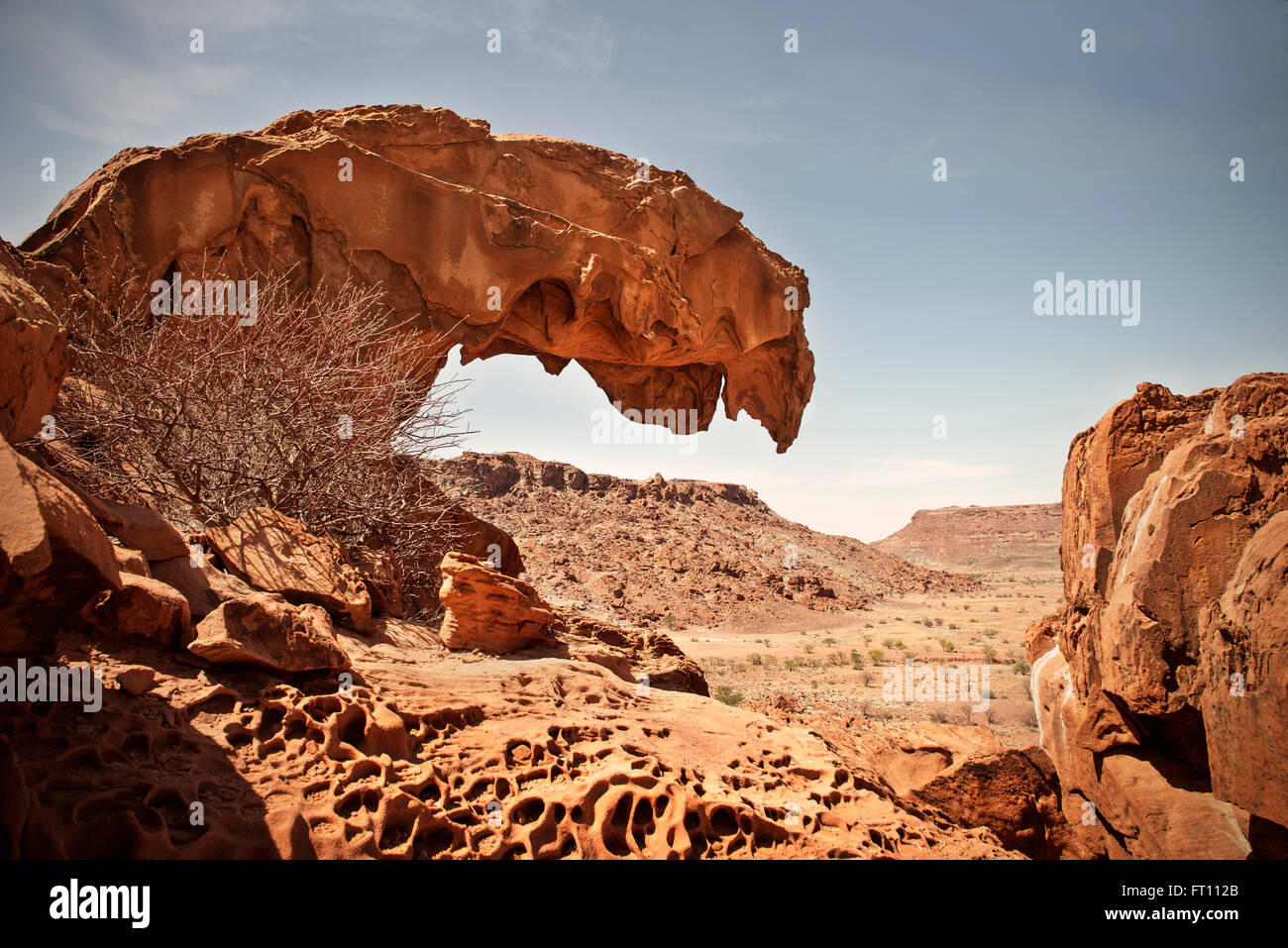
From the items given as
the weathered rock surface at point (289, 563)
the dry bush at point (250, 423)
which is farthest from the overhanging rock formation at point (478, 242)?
the weathered rock surface at point (289, 563)

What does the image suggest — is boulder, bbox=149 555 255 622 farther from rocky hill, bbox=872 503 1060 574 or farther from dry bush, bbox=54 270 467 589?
rocky hill, bbox=872 503 1060 574

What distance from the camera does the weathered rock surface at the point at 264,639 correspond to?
3078mm

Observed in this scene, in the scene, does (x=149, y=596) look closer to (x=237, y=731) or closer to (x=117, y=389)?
(x=237, y=731)

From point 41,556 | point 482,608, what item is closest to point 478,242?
point 482,608

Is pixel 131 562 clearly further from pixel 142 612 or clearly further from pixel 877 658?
pixel 877 658

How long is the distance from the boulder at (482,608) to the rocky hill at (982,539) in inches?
1964

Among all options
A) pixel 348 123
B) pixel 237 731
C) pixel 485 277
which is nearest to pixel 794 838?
pixel 237 731

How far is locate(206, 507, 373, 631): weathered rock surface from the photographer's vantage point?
426 cm

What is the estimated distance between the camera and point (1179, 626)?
3.34 meters

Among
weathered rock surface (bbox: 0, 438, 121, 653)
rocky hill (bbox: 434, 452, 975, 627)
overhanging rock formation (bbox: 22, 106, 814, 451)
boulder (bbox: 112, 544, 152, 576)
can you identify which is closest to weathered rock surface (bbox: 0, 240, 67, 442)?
weathered rock surface (bbox: 0, 438, 121, 653)

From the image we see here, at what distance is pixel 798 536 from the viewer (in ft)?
114

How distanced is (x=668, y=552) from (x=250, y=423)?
19.7 metres

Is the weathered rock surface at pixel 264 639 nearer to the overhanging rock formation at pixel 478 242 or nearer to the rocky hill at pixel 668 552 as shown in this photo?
the overhanging rock formation at pixel 478 242

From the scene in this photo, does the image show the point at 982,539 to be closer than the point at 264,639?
No
